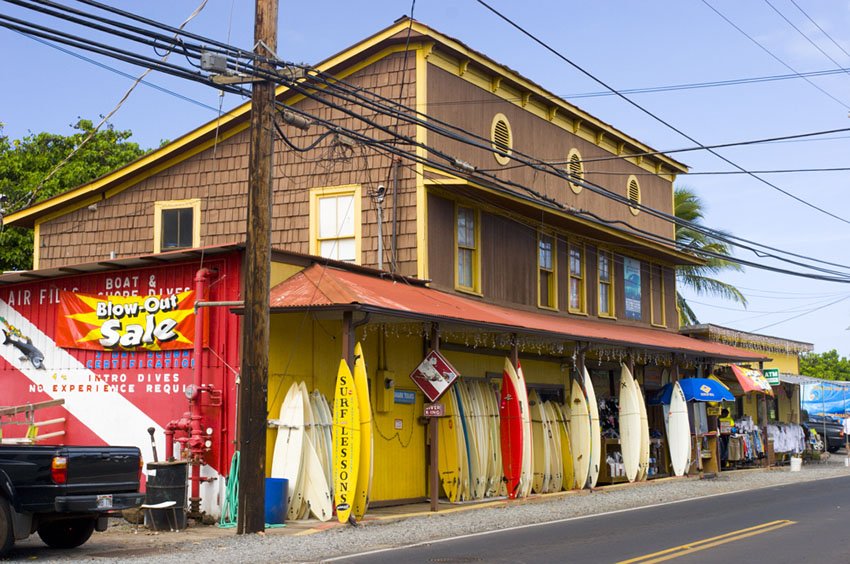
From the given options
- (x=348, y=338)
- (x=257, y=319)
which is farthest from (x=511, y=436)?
(x=257, y=319)

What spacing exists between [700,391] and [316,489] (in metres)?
14.2

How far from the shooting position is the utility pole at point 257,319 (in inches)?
577

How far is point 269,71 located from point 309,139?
28.8 feet

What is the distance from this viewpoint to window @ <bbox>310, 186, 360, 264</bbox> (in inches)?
883

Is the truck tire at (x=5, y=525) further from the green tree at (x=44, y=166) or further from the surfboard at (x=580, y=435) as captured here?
the green tree at (x=44, y=166)

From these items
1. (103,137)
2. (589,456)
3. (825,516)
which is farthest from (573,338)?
(103,137)

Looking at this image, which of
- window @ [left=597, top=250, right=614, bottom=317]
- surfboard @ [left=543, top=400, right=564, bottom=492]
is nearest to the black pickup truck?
surfboard @ [left=543, top=400, right=564, bottom=492]

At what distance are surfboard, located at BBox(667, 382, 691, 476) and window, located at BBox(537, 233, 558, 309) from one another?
418 cm

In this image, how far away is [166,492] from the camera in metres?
15.5

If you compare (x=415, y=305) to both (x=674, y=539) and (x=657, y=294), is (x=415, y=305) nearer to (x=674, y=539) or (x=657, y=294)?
(x=674, y=539)

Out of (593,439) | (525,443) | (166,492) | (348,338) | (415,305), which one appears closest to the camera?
(166,492)

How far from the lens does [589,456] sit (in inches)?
912

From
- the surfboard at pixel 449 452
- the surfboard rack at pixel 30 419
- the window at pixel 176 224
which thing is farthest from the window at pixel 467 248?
the surfboard rack at pixel 30 419

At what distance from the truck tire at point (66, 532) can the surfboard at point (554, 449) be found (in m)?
12.7
